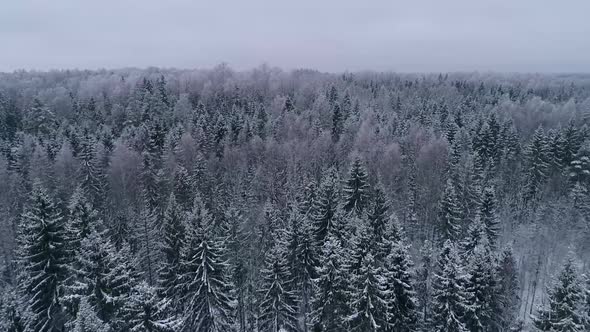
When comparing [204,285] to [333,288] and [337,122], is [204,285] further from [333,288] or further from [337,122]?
[337,122]

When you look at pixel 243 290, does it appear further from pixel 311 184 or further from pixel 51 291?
pixel 51 291

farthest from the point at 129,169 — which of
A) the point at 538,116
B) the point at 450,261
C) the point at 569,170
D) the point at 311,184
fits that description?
the point at 538,116

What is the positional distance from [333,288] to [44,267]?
743 inches

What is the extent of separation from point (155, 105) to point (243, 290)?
61045 mm

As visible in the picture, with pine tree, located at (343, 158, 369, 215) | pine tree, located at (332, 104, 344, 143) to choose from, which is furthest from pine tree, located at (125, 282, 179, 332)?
pine tree, located at (332, 104, 344, 143)

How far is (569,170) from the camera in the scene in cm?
5738

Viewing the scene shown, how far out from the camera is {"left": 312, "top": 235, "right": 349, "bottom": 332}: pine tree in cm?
2439

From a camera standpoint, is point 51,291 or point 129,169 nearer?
point 51,291

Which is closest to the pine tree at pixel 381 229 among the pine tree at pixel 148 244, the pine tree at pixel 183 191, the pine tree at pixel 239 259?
the pine tree at pixel 239 259

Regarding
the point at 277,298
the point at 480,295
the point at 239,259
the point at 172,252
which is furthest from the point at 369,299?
the point at 172,252

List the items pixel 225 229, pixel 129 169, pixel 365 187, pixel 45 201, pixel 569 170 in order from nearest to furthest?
pixel 45 201 < pixel 225 229 < pixel 365 187 < pixel 129 169 < pixel 569 170

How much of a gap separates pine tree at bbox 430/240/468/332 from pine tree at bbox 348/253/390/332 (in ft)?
13.0

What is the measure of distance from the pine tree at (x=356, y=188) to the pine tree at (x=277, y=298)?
46.3 ft

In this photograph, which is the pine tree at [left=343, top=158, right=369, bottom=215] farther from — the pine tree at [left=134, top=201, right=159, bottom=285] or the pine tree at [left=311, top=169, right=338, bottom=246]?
the pine tree at [left=134, top=201, right=159, bottom=285]
